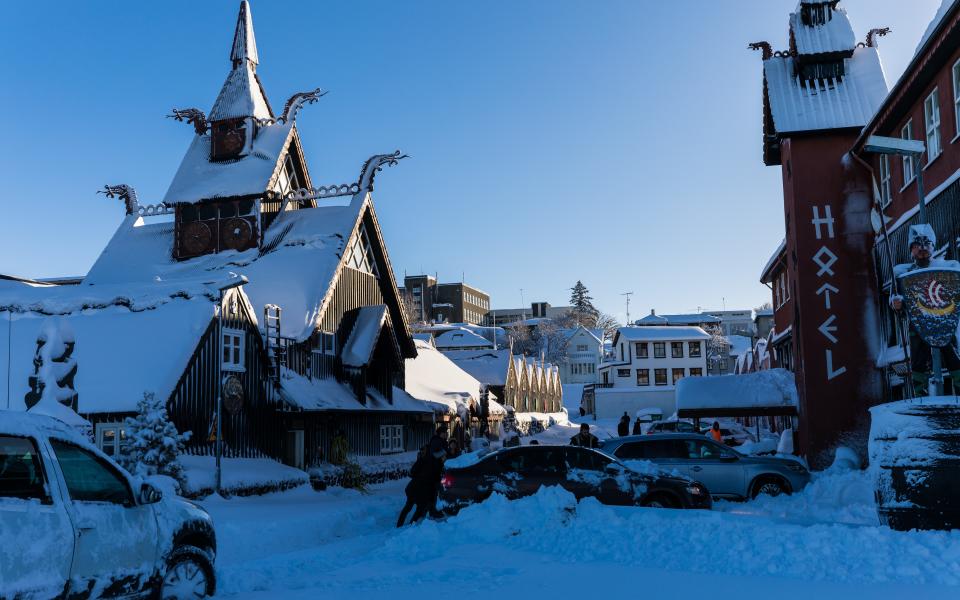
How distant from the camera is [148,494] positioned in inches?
293

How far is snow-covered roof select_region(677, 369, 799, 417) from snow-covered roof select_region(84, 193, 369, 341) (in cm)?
1269

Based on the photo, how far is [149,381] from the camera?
17.7m

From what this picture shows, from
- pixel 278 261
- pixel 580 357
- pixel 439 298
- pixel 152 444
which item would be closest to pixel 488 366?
pixel 278 261

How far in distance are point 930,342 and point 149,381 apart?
47.4ft

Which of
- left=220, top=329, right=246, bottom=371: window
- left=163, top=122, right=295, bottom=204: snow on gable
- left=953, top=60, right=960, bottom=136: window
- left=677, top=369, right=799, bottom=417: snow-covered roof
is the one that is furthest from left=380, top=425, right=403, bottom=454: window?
left=953, top=60, right=960, bottom=136: window

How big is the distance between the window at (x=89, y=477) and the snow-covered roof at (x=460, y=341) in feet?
227

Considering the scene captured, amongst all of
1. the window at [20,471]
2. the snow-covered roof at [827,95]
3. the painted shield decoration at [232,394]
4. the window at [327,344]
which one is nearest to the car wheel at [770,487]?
the snow-covered roof at [827,95]

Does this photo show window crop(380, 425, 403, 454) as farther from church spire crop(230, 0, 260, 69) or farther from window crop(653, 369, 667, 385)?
window crop(653, 369, 667, 385)

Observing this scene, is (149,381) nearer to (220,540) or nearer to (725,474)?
(220,540)

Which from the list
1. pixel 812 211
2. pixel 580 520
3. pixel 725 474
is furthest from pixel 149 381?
pixel 812 211

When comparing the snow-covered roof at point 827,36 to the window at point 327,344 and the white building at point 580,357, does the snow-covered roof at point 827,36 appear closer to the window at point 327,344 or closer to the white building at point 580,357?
the window at point 327,344

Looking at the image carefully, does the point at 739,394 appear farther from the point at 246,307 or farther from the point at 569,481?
the point at 246,307

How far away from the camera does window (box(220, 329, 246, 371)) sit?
19.8 meters

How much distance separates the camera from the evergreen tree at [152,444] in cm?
1575
